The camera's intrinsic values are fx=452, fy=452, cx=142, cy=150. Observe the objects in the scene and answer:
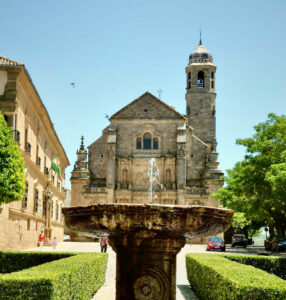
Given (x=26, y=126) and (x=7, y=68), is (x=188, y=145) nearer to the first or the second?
(x=26, y=126)

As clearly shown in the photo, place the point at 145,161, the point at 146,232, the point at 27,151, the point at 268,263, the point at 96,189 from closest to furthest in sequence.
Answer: the point at 146,232 → the point at 268,263 → the point at 27,151 → the point at 96,189 → the point at 145,161

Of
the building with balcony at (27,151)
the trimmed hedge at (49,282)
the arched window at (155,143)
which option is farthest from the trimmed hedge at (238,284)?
the arched window at (155,143)

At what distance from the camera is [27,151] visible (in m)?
26.8

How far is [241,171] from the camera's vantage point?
3269cm

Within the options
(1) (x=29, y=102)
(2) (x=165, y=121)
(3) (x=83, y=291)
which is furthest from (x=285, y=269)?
(2) (x=165, y=121)

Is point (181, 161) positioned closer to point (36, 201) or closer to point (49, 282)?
point (36, 201)

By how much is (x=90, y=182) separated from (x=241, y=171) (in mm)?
24719

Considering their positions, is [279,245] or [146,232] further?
[279,245]

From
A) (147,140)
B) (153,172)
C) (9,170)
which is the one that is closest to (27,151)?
(9,170)

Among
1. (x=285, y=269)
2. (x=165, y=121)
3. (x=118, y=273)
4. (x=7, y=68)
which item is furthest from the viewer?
(x=165, y=121)

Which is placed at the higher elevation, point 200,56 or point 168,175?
point 200,56

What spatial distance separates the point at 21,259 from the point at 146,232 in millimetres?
9960

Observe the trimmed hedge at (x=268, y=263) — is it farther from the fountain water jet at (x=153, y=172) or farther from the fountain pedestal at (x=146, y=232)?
the fountain water jet at (x=153, y=172)

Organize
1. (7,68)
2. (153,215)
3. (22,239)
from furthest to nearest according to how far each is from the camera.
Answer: (22,239)
(7,68)
(153,215)
